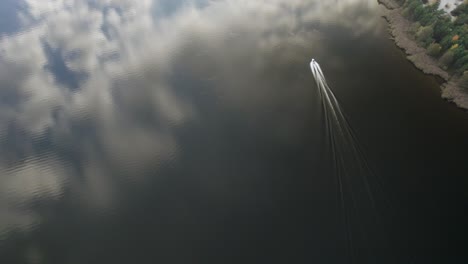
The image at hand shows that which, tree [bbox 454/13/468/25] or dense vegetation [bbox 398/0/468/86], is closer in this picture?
dense vegetation [bbox 398/0/468/86]

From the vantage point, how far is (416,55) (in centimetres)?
2142

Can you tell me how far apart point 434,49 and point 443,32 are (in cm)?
193

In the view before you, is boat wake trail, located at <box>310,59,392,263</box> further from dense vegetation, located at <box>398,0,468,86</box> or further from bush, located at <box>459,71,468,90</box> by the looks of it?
dense vegetation, located at <box>398,0,468,86</box>

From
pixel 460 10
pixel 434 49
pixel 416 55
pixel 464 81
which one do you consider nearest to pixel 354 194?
pixel 464 81

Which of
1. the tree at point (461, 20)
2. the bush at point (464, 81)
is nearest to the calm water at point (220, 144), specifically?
the bush at point (464, 81)

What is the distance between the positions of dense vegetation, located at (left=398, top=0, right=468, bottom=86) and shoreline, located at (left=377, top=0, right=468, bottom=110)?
41cm

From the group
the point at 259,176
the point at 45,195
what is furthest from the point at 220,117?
the point at 45,195

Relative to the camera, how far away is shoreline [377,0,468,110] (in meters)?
18.5

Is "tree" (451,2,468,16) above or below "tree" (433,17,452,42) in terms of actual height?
above

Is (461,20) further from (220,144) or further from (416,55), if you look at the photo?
(220,144)

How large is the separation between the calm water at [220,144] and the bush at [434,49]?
1.89 metres

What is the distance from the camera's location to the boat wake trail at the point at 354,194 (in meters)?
13.0

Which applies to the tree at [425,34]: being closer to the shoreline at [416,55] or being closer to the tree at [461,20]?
the shoreline at [416,55]

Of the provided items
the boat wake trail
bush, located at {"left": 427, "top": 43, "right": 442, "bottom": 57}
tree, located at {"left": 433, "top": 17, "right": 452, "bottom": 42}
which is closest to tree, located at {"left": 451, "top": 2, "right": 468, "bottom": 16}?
tree, located at {"left": 433, "top": 17, "right": 452, "bottom": 42}
